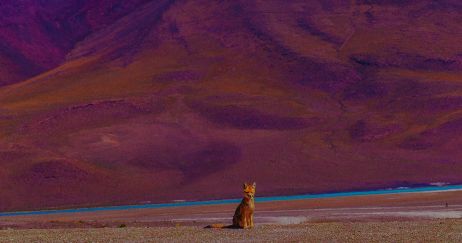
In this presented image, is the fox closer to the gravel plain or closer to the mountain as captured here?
the gravel plain

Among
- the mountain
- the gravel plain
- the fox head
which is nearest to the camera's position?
the gravel plain

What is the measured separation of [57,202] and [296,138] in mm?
35094

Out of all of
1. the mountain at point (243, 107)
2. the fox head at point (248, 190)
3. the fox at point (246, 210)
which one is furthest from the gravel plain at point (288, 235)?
the mountain at point (243, 107)

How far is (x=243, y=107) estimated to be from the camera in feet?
477

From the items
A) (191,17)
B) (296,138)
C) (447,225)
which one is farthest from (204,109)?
(447,225)

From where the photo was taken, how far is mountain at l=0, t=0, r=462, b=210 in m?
119

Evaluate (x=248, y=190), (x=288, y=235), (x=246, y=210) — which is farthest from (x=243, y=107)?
(x=288, y=235)

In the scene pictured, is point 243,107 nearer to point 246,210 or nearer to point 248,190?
point 246,210

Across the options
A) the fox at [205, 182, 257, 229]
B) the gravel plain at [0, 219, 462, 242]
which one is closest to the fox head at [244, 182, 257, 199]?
the fox at [205, 182, 257, 229]

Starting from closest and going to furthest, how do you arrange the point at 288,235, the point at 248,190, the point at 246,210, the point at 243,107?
the point at 288,235 → the point at 248,190 → the point at 246,210 → the point at 243,107

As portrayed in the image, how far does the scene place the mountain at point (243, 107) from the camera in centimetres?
11938

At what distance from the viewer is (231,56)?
537ft

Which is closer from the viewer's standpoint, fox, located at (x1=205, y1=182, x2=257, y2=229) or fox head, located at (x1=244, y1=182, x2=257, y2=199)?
fox head, located at (x1=244, y1=182, x2=257, y2=199)

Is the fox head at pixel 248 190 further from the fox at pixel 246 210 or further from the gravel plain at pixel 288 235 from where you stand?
the gravel plain at pixel 288 235
